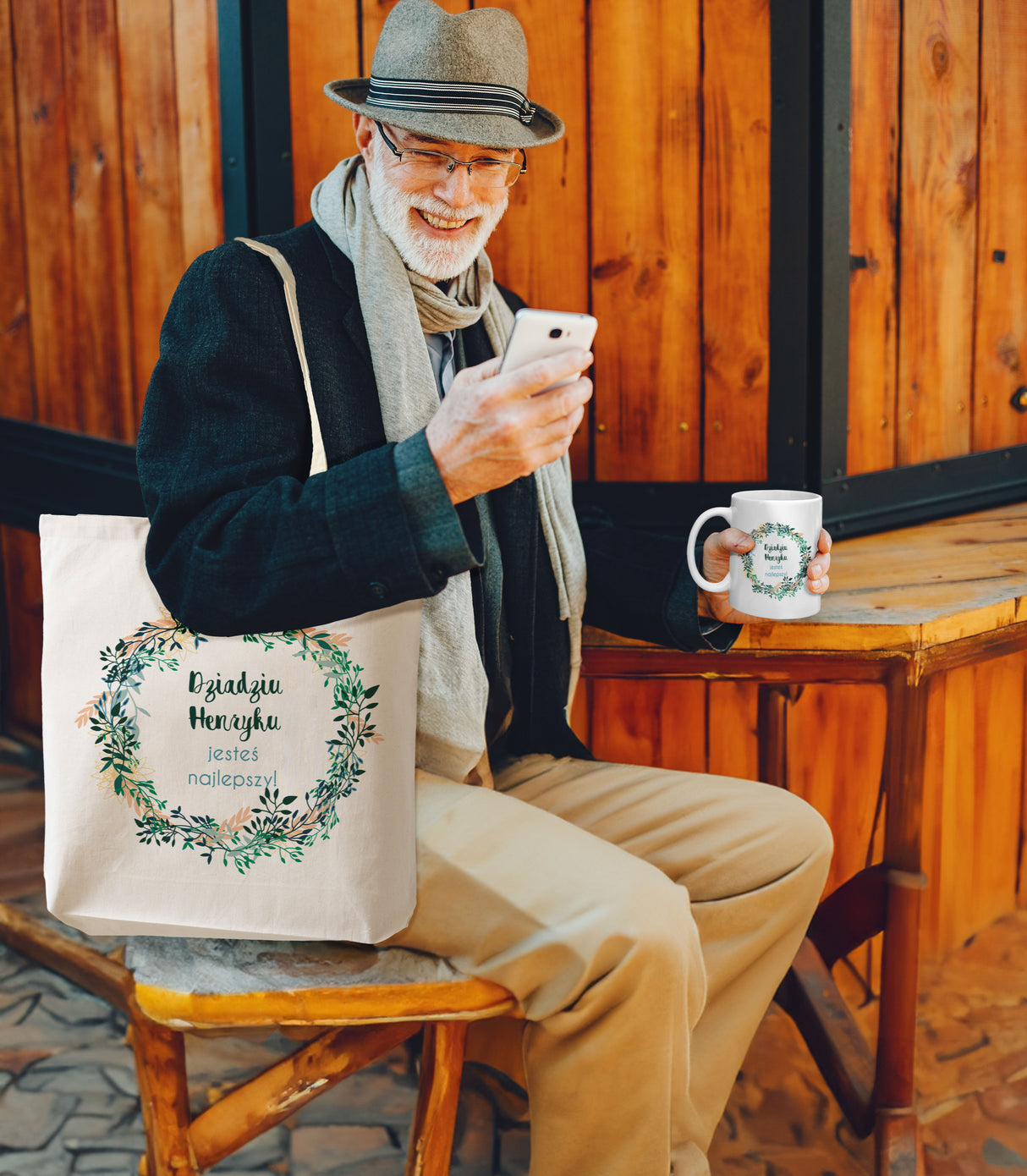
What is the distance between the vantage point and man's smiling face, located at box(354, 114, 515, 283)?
4.90ft

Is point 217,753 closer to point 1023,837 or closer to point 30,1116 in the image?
point 30,1116

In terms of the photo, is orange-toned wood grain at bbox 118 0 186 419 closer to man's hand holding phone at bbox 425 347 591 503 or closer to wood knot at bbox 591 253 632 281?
wood knot at bbox 591 253 632 281

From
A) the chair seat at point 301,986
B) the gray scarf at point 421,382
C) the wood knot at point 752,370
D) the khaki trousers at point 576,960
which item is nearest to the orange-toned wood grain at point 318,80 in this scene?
the gray scarf at point 421,382

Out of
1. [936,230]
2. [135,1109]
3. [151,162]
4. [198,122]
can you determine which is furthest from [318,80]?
[135,1109]

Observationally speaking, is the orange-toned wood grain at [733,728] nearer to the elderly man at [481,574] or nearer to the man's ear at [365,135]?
the elderly man at [481,574]

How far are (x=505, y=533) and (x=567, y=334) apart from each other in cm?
50

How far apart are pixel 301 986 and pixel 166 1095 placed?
0.86 ft

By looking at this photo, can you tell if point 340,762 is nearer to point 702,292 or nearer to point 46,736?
point 46,736

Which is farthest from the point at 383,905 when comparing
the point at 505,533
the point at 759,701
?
the point at 759,701

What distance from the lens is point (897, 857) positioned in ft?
5.69

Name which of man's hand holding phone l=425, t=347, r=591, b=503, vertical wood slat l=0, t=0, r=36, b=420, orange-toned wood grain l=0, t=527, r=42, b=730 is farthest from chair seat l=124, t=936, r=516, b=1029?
vertical wood slat l=0, t=0, r=36, b=420

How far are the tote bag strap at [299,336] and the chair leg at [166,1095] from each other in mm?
674

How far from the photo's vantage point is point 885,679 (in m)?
1.69

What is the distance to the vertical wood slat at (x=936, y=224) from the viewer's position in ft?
7.11
